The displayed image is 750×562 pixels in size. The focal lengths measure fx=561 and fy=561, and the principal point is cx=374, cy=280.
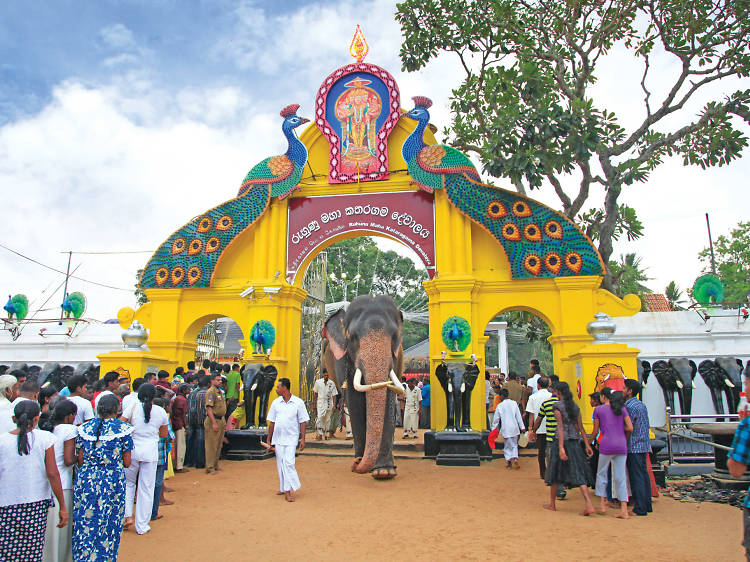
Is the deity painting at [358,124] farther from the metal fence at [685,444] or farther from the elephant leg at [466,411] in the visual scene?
the metal fence at [685,444]

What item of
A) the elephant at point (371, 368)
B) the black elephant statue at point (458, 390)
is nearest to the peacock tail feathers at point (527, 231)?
the black elephant statue at point (458, 390)

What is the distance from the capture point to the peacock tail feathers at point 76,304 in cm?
1430

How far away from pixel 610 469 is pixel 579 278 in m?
5.31

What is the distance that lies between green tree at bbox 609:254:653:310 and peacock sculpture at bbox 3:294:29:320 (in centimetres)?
1511

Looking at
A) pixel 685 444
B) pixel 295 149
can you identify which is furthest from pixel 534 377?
pixel 295 149

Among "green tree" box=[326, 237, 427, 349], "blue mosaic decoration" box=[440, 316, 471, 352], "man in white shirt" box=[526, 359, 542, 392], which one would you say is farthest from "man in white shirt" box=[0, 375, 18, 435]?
"green tree" box=[326, 237, 427, 349]

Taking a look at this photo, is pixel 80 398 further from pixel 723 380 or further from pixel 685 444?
pixel 723 380

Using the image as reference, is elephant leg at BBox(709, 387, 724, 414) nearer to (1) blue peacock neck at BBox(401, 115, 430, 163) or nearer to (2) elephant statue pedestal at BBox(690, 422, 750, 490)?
(2) elephant statue pedestal at BBox(690, 422, 750, 490)

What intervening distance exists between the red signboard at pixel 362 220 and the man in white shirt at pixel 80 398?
263 inches

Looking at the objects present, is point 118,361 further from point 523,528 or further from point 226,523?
point 523,528

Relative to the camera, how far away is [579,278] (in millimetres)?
11047

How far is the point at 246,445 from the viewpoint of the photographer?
10.2 m

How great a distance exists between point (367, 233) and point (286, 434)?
6.34 m

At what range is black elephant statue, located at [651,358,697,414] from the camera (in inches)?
416
